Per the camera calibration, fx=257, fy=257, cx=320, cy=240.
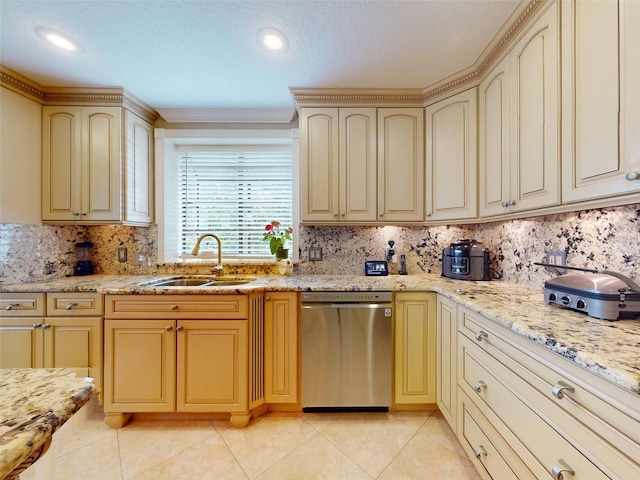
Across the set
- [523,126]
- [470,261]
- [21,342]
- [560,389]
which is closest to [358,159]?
[523,126]

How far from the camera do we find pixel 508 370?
41.4 inches

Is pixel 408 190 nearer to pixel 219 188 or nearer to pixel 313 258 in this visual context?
pixel 313 258

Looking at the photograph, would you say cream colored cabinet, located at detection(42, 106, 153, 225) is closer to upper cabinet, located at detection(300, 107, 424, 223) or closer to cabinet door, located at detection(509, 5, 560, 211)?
upper cabinet, located at detection(300, 107, 424, 223)

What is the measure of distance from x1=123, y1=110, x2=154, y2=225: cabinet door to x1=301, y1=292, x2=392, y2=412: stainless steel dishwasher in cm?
168

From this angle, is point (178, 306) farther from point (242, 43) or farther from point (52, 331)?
point (242, 43)

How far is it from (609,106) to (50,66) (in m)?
3.17

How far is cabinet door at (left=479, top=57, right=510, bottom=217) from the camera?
5.09 feet

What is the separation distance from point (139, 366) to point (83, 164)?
1.67 m

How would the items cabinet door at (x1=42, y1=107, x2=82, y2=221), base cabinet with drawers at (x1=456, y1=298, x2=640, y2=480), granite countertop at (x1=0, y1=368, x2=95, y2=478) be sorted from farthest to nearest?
1. cabinet door at (x1=42, y1=107, x2=82, y2=221)
2. base cabinet with drawers at (x1=456, y1=298, x2=640, y2=480)
3. granite countertop at (x1=0, y1=368, x2=95, y2=478)

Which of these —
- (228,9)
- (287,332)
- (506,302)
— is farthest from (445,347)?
(228,9)

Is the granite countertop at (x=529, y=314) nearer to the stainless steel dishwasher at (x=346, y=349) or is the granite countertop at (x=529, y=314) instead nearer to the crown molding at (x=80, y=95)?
the stainless steel dishwasher at (x=346, y=349)

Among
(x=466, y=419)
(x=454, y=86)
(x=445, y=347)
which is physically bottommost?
(x=466, y=419)

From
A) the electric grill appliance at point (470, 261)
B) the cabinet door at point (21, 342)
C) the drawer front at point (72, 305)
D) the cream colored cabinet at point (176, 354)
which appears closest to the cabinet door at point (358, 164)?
the electric grill appliance at point (470, 261)

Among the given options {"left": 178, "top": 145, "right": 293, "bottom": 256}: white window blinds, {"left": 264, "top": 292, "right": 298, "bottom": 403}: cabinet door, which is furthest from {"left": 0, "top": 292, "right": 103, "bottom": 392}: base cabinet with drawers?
{"left": 264, "top": 292, "right": 298, "bottom": 403}: cabinet door
